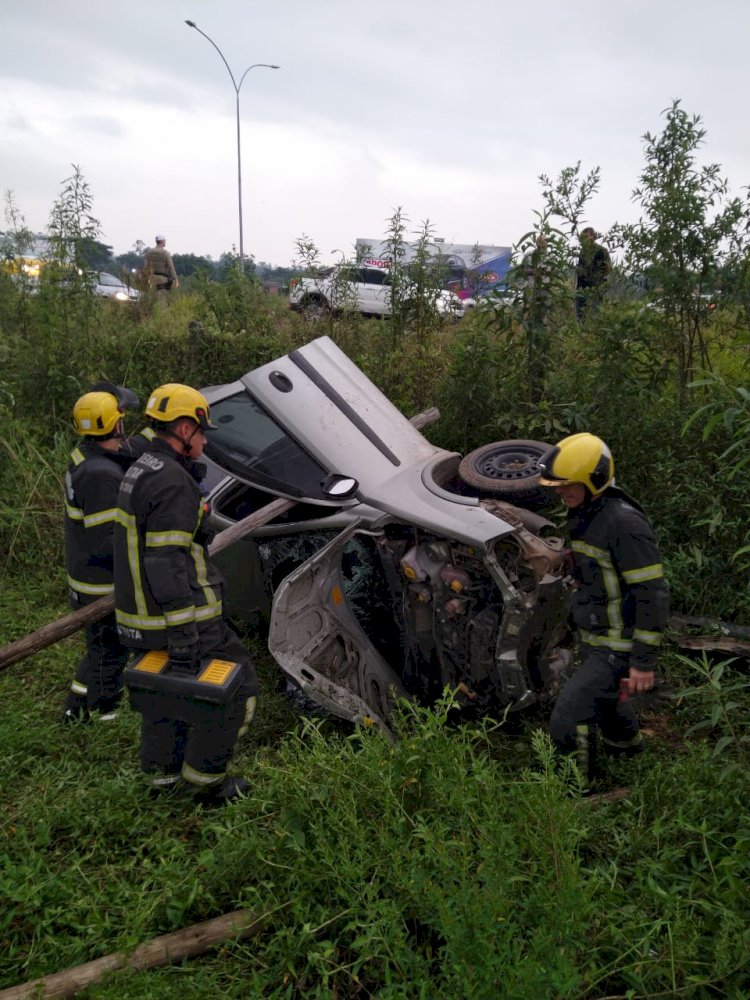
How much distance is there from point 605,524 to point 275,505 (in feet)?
5.79

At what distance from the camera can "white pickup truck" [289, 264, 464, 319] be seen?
7332 mm

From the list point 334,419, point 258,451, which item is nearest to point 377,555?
point 334,419

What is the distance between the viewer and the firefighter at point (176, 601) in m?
3.17

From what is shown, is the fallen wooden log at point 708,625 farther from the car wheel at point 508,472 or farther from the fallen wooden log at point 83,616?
the fallen wooden log at point 83,616

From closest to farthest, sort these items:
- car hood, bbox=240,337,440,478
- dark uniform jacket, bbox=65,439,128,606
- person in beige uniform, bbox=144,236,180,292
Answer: dark uniform jacket, bbox=65,439,128,606 < car hood, bbox=240,337,440,478 < person in beige uniform, bbox=144,236,180,292

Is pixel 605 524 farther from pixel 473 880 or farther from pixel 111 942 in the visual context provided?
pixel 111 942

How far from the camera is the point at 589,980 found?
2.09 m

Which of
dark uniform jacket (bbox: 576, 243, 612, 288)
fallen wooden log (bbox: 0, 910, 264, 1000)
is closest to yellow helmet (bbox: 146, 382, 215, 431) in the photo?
fallen wooden log (bbox: 0, 910, 264, 1000)

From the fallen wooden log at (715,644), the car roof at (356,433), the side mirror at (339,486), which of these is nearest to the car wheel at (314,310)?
the car roof at (356,433)

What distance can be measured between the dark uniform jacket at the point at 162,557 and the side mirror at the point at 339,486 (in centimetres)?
65

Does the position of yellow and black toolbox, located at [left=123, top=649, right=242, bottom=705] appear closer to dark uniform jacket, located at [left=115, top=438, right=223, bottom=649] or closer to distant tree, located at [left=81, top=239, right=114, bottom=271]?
dark uniform jacket, located at [left=115, top=438, right=223, bottom=649]

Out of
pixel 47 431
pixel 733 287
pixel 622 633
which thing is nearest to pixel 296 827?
pixel 622 633

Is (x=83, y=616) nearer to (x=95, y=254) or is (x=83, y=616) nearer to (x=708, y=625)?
(x=708, y=625)

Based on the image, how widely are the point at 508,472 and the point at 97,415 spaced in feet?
7.72
